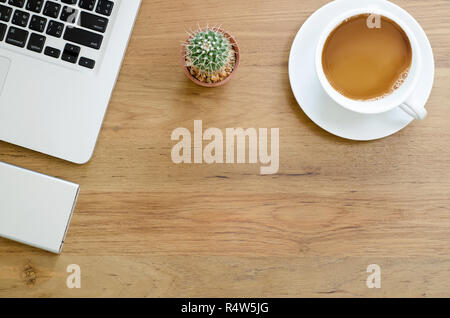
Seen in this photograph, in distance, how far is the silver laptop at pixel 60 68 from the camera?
63cm

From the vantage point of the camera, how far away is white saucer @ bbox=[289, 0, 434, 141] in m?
0.65

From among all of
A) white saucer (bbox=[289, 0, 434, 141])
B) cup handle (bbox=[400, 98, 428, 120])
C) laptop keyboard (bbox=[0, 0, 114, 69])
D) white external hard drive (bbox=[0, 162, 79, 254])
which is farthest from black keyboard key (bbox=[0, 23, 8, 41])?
cup handle (bbox=[400, 98, 428, 120])

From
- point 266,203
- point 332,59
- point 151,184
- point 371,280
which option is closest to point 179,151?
point 151,184

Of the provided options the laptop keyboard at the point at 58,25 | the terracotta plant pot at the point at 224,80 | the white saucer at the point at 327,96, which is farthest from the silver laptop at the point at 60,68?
the white saucer at the point at 327,96

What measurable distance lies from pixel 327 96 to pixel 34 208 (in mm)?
534

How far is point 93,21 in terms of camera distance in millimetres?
636

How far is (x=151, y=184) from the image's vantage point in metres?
0.68

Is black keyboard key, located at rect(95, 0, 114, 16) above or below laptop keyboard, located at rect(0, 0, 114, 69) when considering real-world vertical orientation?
above

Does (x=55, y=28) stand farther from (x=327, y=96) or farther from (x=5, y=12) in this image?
(x=327, y=96)

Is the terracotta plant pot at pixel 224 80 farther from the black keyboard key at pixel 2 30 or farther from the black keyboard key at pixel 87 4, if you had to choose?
the black keyboard key at pixel 2 30

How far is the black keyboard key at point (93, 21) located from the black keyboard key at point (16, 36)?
99 mm

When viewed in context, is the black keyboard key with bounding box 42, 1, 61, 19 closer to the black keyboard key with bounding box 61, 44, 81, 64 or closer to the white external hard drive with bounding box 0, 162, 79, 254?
the black keyboard key with bounding box 61, 44, 81, 64
